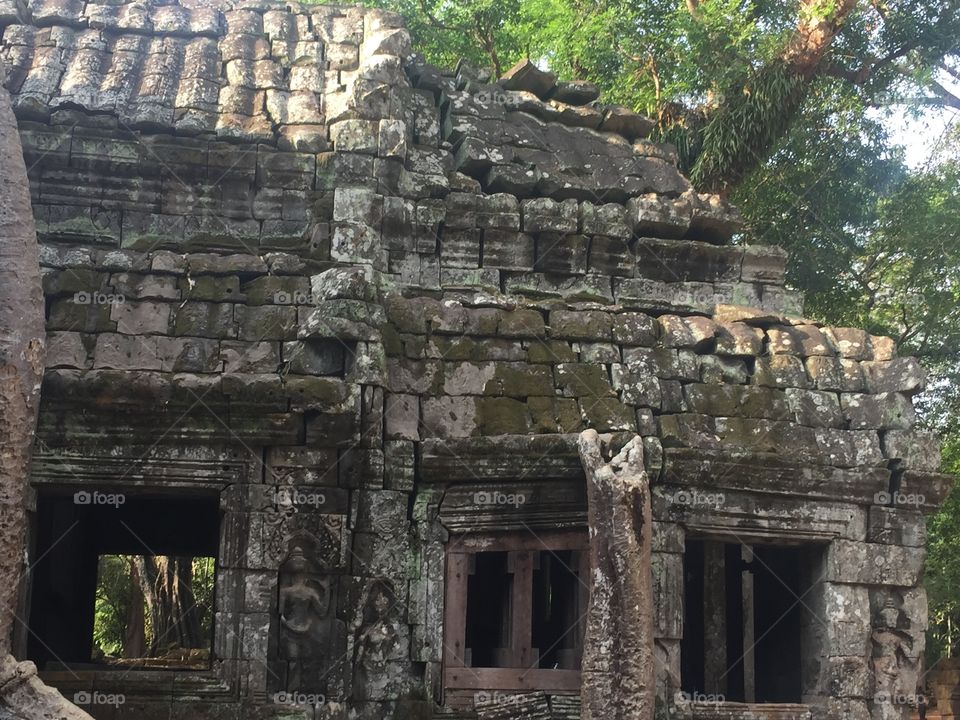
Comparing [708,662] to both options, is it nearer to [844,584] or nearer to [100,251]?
[844,584]

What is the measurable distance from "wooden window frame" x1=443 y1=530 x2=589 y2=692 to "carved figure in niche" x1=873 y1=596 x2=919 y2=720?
7.36 ft

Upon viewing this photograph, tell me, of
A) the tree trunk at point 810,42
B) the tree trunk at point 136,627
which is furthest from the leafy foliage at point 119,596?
the tree trunk at point 810,42

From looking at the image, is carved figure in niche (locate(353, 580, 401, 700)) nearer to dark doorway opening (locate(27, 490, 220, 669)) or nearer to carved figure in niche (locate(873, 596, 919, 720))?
dark doorway opening (locate(27, 490, 220, 669))

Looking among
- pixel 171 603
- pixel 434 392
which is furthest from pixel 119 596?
pixel 434 392

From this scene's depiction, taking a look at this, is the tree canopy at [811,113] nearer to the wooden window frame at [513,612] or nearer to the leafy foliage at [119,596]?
the wooden window frame at [513,612]

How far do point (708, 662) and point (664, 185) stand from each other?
3.95 metres

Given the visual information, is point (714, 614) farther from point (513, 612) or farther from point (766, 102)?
point (766, 102)

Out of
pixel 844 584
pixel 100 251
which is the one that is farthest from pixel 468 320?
pixel 844 584

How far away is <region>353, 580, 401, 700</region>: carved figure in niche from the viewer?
838cm

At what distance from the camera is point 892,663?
9250 millimetres

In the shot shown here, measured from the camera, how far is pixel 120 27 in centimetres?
1089

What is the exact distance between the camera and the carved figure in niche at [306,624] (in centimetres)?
830

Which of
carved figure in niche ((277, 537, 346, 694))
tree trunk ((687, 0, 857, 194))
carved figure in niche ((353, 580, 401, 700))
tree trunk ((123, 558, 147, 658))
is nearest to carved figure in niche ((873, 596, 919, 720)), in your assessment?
carved figure in niche ((353, 580, 401, 700))

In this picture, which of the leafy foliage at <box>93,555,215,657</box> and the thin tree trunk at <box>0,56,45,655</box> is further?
the leafy foliage at <box>93,555,215,657</box>
